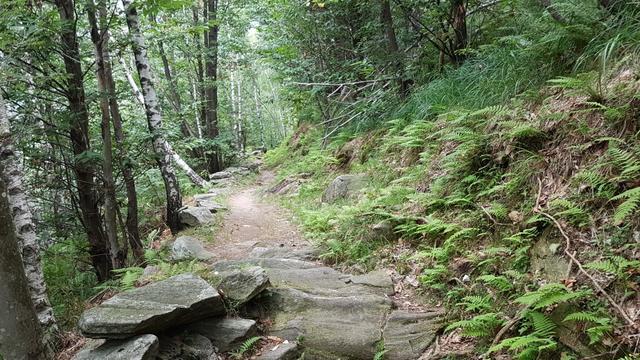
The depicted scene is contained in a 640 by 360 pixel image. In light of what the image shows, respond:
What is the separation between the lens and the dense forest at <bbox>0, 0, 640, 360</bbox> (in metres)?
3.43

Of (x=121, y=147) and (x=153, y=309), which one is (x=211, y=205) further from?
(x=153, y=309)

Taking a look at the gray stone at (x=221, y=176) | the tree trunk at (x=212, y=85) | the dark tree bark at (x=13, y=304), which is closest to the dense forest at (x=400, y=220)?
the dark tree bark at (x=13, y=304)

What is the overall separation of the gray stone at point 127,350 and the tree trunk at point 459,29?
7.43m

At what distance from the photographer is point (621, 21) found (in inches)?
199

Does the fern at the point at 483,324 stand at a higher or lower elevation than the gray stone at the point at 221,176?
lower

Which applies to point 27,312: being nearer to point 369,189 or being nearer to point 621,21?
point 369,189

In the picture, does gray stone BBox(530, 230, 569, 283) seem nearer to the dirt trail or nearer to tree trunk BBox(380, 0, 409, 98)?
the dirt trail

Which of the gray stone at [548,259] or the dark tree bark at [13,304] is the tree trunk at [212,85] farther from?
the gray stone at [548,259]

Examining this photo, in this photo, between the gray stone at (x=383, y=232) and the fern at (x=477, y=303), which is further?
the gray stone at (x=383, y=232)

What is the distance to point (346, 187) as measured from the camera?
8930 mm

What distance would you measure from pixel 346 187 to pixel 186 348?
5376 millimetres

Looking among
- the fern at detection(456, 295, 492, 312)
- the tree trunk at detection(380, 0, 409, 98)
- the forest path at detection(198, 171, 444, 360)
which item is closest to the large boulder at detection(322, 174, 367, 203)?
the forest path at detection(198, 171, 444, 360)

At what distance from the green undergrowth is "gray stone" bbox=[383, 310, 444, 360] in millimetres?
203

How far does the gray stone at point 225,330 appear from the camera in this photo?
4207 millimetres
